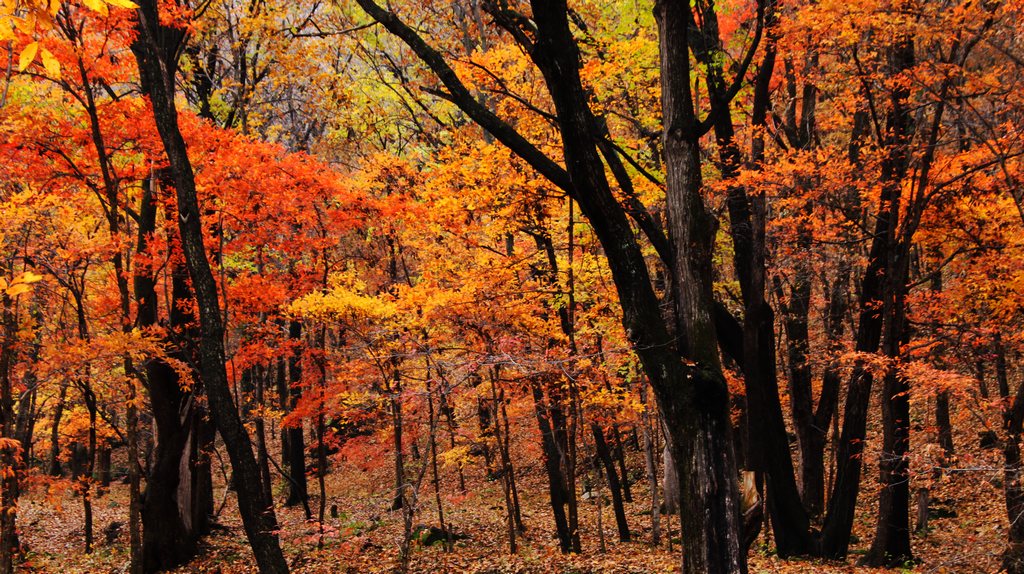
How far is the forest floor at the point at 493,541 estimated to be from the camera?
10.7 metres

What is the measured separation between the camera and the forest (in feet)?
17.8

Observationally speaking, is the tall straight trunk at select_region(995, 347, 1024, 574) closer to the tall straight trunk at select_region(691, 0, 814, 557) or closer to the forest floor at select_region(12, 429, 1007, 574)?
the forest floor at select_region(12, 429, 1007, 574)

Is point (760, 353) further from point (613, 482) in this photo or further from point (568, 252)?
point (613, 482)

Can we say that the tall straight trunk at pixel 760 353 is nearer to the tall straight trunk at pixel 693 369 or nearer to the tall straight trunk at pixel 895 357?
the tall straight trunk at pixel 895 357

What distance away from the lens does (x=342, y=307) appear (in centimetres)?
1359

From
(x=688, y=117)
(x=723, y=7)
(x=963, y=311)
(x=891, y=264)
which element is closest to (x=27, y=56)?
(x=688, y=117)

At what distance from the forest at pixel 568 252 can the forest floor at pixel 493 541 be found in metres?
0.16

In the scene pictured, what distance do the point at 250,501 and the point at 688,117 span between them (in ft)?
19.7

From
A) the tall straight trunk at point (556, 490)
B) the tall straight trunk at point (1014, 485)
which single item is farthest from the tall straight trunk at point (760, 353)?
the tall straight trunk at point (556, 490)

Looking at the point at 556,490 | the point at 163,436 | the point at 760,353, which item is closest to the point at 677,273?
the point at 760,353

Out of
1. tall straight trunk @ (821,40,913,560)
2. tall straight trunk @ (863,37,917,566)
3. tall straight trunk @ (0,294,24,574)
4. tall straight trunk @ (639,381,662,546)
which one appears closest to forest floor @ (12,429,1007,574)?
tall straight trunk @ (639,381,662,546)

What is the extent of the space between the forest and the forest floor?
0.16 m

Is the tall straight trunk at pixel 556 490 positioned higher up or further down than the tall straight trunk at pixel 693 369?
further down

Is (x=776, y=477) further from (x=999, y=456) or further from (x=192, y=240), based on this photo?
(x=192, y=240)
